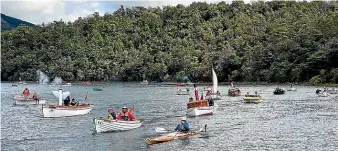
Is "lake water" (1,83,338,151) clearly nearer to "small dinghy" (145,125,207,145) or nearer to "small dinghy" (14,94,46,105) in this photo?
"small dinghy" (145,125,207,145)

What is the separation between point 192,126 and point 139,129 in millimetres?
6172

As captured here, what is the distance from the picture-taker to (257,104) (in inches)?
3051

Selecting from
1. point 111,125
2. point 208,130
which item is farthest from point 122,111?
point 208,130

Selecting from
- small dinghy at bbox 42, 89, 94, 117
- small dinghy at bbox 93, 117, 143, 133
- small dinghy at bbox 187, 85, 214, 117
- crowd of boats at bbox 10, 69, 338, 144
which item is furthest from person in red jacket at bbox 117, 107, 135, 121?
small dinghy at bbox 42, 89, 94, 117

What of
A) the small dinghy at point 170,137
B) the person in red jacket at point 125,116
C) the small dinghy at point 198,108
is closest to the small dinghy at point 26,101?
the small dinghy at point 198,108

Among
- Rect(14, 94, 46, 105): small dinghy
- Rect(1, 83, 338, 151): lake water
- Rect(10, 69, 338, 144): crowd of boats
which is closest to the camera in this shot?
A: Rect(1, 83, 338, 151): lake water

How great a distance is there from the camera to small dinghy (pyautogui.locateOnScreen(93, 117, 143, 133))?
1777 inches

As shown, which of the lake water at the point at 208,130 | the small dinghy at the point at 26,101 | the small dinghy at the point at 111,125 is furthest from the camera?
the small dinghy at the point at 26,101

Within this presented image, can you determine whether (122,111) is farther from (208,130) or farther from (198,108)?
(198,108)

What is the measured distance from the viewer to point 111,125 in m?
45.4

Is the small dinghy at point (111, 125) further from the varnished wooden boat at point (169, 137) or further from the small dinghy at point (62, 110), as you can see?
the small dinghy at point (62, 110)

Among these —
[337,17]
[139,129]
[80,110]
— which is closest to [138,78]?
[337,17]

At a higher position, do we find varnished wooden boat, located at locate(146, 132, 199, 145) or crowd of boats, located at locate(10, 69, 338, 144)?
crowd of boats, located at locate(10, 69, 338, 144)

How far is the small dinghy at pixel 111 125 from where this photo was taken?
148 ft
